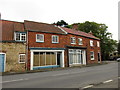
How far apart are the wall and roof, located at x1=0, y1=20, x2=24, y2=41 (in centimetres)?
118

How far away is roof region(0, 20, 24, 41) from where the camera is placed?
20.4 metres

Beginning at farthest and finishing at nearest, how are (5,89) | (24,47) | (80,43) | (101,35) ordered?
(101,35), (80,43), (24,47), (5,89)

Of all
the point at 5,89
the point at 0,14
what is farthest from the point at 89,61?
the point at 5,89

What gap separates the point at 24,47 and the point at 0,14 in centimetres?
1059

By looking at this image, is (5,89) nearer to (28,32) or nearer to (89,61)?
(28,32)

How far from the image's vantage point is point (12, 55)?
1952 centimetres

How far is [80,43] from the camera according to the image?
29.1 m

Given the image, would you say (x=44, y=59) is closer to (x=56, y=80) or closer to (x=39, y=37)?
(x=39, y=37)

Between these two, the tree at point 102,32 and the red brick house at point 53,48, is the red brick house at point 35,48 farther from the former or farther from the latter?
the tree at point 102,32

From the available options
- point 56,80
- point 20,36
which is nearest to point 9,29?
point 20,36

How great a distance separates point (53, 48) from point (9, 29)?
7649 mm

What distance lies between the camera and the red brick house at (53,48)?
21453mm

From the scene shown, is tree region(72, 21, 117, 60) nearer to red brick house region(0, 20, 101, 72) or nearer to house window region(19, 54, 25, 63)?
red brick house region(0, 20, 101, 72)

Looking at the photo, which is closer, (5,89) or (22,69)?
(5,89)
